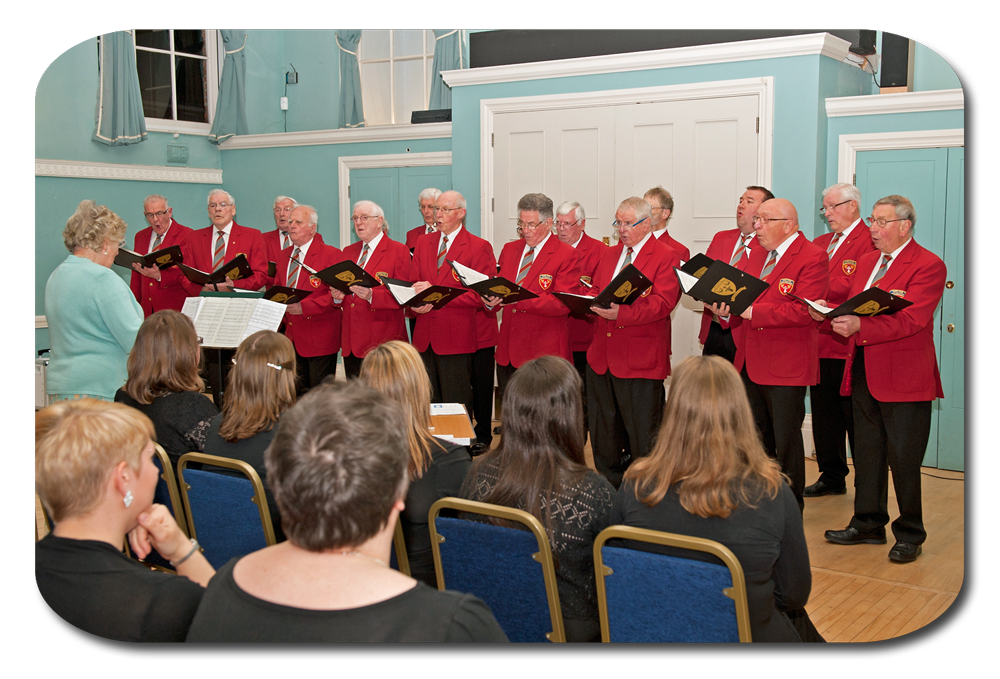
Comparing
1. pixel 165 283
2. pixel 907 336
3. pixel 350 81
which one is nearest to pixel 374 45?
pixel 350 81

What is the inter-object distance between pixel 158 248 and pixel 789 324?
4.53 m

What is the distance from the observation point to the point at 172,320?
2918 millimetres

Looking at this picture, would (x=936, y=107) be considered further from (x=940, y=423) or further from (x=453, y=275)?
(x=453, y=275)

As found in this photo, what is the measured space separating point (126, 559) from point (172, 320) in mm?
1377

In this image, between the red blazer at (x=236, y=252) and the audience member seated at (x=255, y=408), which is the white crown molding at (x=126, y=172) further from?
the audience member seated at (x=255, y=408)

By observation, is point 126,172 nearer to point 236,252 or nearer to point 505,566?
point 236,252

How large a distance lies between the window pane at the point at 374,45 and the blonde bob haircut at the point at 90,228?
539 centimetres

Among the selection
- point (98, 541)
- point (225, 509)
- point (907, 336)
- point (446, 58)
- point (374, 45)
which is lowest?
point (225, 509)

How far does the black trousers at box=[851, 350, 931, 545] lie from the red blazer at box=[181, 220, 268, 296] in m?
3.95

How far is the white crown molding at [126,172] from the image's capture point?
732 cm

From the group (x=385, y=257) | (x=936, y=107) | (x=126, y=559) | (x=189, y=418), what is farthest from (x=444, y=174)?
(x=126, y=559)

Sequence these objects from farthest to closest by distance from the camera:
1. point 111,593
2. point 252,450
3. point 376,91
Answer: point 376,91 < point 252,450 < point 111,593

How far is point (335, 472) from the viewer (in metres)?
1.33

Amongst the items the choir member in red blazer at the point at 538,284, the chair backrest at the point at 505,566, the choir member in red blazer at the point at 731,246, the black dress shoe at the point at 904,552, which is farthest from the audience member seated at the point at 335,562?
the choir member in red blazer at the point at 731,246
